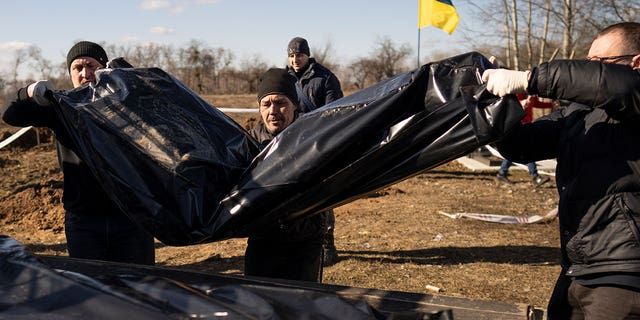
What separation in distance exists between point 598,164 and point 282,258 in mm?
1520

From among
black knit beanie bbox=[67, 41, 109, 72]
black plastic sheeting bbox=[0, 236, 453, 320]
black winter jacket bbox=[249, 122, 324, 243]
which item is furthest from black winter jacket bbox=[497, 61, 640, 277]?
black knit beanie bbox=[67, 41, 109, 72]

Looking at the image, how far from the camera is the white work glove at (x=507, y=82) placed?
2166 millimetres

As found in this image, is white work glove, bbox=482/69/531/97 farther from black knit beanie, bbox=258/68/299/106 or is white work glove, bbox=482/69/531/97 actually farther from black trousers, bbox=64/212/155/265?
black trousers, bbox=64/212/155/265

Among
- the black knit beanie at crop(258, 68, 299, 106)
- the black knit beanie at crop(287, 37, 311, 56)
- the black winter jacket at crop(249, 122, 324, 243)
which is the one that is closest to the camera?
the black winter jacket at crop(249, 122, 324, 243)

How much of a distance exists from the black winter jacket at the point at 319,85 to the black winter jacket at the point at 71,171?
11.3 ft

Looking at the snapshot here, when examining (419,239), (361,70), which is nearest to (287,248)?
(419,239)

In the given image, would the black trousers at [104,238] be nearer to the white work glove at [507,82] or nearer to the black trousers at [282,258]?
the black trousers at [282,258]

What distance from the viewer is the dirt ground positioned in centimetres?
558

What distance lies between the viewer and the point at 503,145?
8.82 feet

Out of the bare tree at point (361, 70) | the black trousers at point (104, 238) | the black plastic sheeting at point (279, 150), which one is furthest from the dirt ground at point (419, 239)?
the bare tree at point (361, 70)

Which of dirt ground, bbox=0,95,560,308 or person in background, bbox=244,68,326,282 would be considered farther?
dirt ground, bbox=0,95,560,308

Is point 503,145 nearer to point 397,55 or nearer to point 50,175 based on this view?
point 50,175

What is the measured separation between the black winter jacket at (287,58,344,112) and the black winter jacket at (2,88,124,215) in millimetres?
3449

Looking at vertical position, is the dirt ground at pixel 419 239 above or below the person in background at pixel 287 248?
below
